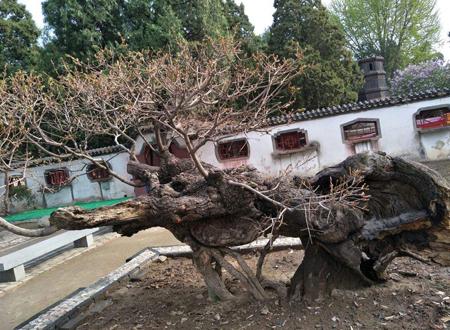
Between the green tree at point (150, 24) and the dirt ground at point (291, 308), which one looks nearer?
the dirt ground at point (291, 308)

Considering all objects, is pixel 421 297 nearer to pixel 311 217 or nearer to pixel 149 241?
pixel 311 217

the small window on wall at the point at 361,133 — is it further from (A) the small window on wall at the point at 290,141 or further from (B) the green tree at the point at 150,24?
(B) the green tree at the point at 150,24

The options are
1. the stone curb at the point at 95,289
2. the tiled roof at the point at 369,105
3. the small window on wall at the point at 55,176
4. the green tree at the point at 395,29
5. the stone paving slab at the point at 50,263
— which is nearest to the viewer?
the stone curb at the point at 95,289

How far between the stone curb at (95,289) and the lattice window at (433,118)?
1050 cm

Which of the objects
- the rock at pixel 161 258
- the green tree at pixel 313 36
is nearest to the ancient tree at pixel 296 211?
the rock at pixel 161 258

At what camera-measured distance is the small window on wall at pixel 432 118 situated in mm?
14016

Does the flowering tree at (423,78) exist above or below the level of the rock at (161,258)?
above

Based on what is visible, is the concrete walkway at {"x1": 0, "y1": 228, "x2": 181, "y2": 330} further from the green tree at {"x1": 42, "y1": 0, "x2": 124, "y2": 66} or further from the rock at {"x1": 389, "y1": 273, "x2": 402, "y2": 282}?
the green tree at {"x1": 42, "y1": 0, "x2": 124, "y2": 66}

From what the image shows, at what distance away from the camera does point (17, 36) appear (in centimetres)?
1869

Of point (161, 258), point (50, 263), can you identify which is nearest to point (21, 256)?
point (50, 263)

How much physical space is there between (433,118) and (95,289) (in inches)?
526

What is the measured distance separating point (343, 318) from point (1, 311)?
15.8ft

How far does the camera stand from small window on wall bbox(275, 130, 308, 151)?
15.2 meters

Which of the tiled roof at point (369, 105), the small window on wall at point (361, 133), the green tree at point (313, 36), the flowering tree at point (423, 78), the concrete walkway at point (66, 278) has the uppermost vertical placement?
the green tree at point (313, 36)
